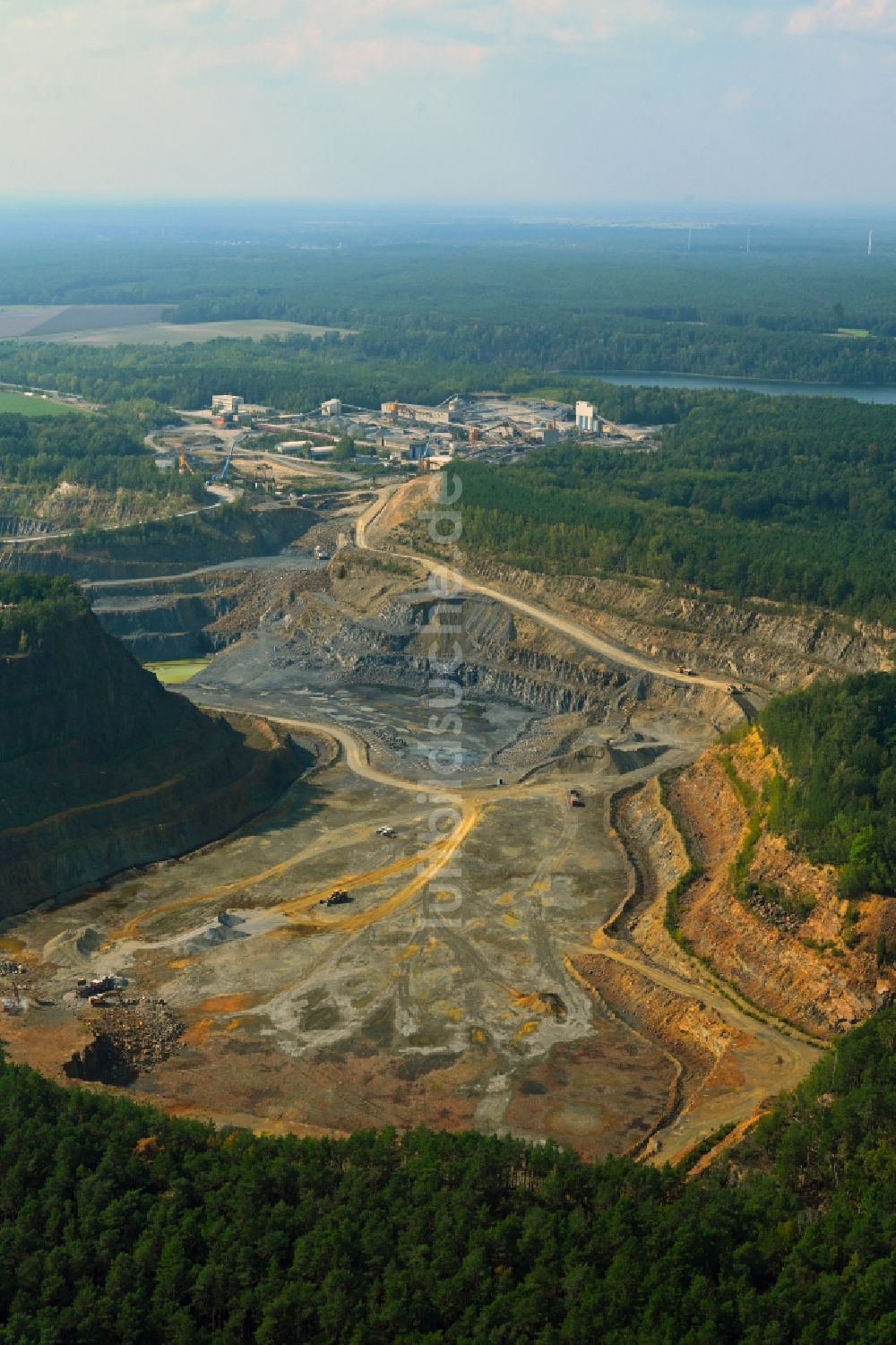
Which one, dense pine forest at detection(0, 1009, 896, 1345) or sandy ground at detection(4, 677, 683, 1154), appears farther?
sandy ground at detection(4, 677, 683, 1154)

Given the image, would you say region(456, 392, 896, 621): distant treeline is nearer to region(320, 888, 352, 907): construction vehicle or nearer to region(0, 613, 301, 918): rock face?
region(0, 613, 301, 918): rock face

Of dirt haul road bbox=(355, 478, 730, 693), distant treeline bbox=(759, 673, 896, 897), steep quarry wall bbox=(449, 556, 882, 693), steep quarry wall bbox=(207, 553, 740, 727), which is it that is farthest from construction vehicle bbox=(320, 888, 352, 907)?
steep quarry wall bbox=(449, 556, 882, 693)

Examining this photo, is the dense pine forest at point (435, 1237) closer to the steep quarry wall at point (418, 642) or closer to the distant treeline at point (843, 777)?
the distant treeline at point (843, 777)

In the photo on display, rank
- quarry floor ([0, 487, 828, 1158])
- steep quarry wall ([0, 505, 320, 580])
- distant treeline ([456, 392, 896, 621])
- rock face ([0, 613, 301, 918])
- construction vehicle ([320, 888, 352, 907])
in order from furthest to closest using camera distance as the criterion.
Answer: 1. steep quarry wall ([0, 505, 320, 580])
2. distant treeline ([456, 392, 896, 621])
3. rock face ([0, 613, 301, 918])
4. construction vehicle ([320, 888, 352, 907])
5. quarry floor ([0, 487, 828, 1158])

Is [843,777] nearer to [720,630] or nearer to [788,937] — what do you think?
[788,937]

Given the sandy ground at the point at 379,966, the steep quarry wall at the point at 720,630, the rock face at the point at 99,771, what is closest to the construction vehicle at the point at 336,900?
the sandy ground at the point at 379,966

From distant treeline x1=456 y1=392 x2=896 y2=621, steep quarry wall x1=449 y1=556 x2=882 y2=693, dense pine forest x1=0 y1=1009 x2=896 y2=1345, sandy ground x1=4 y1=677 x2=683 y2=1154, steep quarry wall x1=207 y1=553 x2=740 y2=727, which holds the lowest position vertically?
sandy ground x1=4 y1=677 x2=683 y2=1154

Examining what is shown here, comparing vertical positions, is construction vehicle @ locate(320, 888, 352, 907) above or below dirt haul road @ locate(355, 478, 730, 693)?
below

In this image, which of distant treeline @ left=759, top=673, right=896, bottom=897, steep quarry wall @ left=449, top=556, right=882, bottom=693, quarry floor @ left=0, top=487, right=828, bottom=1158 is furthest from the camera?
steep quarry wall @ left=449, top=556, right=882, bottom=693
